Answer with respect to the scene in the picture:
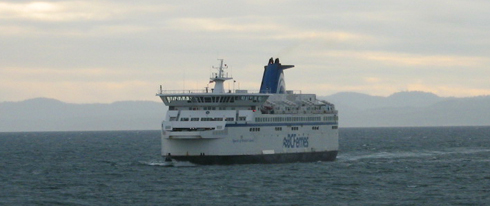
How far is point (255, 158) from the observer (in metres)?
77.0

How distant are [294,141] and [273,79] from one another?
11.1 metres

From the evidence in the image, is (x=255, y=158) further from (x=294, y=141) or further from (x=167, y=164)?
(x=167, y=164)

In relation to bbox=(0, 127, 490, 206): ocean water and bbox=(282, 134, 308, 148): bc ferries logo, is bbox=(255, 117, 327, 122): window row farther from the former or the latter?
bbox=(0, 127, 490, 206): ocean water

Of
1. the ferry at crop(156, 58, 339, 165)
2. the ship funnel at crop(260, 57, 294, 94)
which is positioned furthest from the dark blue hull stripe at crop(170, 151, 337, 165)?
the ship funnel at crop(260, 57, 294, 94)

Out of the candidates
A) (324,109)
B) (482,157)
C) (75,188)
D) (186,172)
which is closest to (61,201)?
(75,188)

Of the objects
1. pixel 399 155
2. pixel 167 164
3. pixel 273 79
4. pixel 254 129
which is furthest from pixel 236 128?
pixel 399 155

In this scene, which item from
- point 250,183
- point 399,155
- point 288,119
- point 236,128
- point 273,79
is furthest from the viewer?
point 399,155

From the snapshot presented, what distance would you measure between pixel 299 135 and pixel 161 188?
2344cm

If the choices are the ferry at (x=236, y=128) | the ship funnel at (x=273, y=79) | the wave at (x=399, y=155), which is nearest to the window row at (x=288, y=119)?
the ferry at (x=236, y=128)

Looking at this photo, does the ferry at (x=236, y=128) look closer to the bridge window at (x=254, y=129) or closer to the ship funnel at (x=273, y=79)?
the bridge window at (x=254, y=129)

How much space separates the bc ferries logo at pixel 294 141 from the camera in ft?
264

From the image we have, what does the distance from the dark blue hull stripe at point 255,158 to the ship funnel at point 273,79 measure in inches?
348

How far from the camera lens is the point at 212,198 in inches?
2217

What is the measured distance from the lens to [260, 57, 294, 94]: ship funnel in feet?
298
